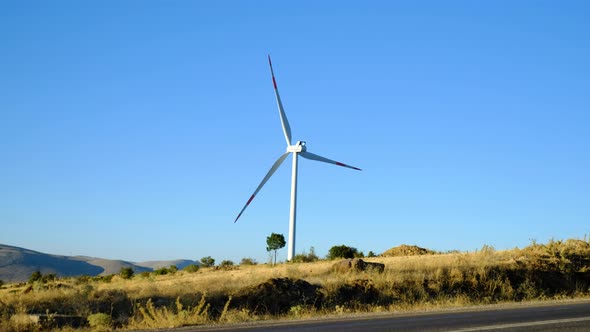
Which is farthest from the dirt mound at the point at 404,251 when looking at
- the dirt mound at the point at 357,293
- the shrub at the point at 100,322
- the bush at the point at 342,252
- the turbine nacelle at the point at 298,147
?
the shrub at the point at 100,322

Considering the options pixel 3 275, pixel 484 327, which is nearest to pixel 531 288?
pixel 484 327

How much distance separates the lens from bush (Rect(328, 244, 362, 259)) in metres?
60.7

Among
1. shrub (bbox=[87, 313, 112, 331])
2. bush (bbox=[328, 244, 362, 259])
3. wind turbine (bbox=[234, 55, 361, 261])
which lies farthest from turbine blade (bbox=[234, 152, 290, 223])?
shrub (bbox=[87, 313, 112, 331])

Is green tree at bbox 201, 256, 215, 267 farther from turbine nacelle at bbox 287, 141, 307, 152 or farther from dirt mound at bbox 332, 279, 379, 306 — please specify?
dirt mound at bbox 332, 279, 379, 306

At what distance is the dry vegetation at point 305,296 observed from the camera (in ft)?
71.4

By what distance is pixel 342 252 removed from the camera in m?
60.9

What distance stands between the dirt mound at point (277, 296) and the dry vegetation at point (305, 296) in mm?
39

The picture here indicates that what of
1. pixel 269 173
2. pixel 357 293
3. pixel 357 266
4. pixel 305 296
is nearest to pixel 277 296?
pixel 305 296

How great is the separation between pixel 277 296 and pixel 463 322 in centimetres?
1112

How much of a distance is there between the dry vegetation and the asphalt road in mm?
3710

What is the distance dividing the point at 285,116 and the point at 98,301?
36.9m

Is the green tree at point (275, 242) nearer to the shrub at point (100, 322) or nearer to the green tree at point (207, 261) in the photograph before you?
the green tree at point (207, 261)

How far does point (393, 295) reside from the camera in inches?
1067

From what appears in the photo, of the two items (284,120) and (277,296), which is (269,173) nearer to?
(284,120)
